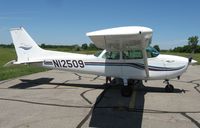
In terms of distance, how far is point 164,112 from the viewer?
6.91 m

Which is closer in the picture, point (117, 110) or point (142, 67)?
point (117, 110)

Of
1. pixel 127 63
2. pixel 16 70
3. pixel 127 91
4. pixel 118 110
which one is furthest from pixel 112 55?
pixel 16 70

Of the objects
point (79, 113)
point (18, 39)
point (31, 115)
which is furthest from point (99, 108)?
point (18, 39)

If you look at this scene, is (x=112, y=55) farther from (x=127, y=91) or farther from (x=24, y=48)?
(x=24, y=48)

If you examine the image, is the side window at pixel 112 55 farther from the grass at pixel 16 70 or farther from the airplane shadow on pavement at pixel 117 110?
the grass at pixel 16 70

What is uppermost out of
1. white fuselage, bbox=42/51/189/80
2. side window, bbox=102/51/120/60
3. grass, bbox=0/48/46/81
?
side window, bbox=102/51/120/60

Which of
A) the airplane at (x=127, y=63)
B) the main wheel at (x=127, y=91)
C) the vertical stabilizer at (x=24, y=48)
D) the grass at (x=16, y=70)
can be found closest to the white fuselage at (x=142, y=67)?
the airplane at (x=127, y=63)

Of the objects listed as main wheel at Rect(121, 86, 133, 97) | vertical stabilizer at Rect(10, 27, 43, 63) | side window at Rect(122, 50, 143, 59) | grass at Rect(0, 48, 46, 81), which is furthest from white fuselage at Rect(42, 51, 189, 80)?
grass at Rect(0, 48, 46, 81)

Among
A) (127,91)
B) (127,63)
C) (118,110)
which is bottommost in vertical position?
(118,110)

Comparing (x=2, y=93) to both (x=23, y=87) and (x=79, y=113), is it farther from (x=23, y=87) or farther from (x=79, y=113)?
(x=79, y=113)

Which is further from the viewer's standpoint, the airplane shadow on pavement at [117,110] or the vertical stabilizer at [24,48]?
the vertical stabilizer at [24,48]

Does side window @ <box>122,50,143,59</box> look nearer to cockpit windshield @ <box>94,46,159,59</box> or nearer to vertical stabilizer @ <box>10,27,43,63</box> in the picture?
cockpit windshield @ <box>94,46,159,59</box>

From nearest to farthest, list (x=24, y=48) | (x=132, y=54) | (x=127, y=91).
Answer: (x=127, y=91), (x=132, y=54), (x=24, y=48)

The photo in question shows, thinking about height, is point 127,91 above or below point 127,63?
below
